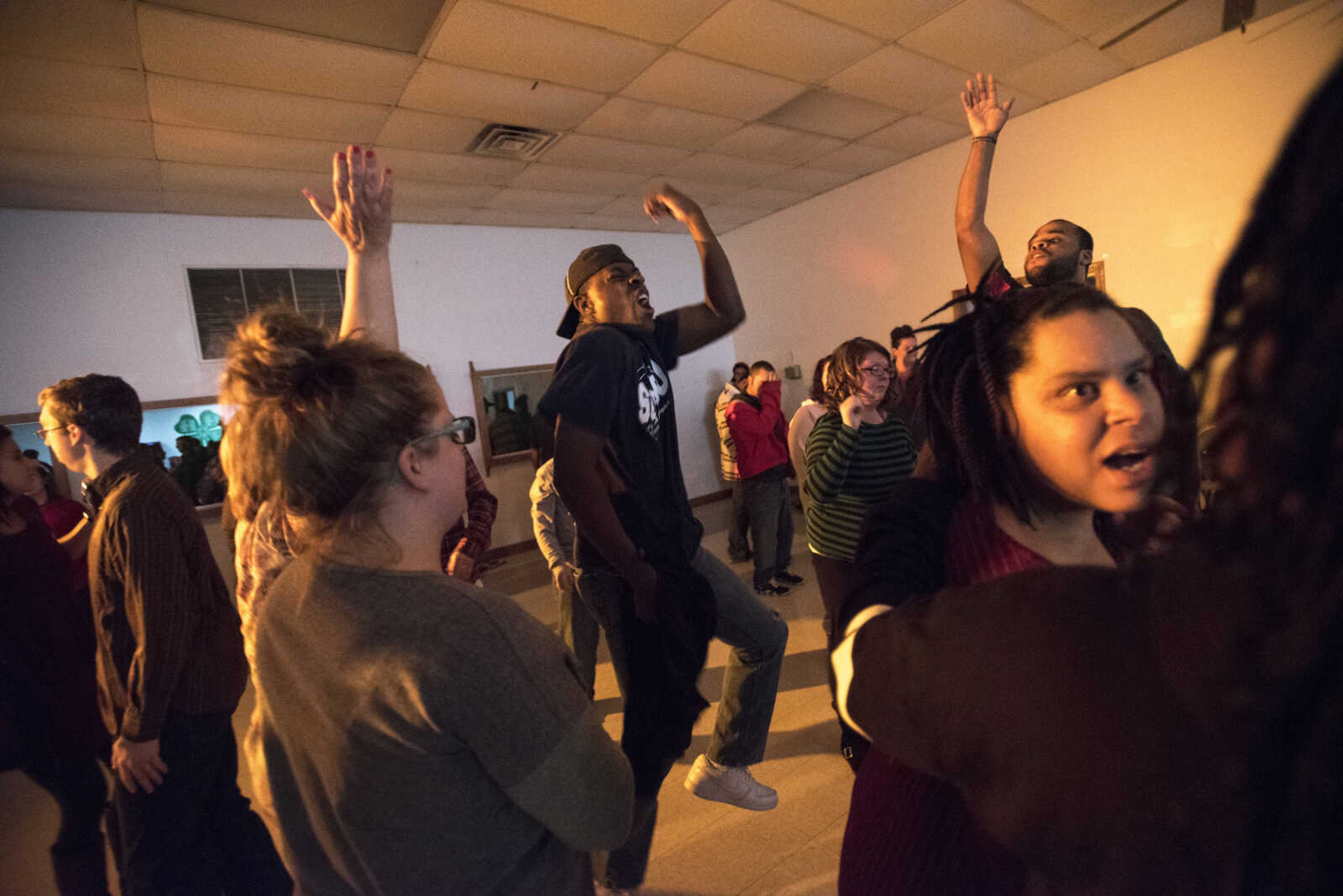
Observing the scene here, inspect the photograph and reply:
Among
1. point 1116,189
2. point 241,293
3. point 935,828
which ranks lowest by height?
point 935,828

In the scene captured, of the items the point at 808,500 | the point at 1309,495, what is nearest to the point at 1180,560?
the point at 1309,495

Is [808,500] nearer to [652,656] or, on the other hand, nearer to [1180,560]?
[652,656]

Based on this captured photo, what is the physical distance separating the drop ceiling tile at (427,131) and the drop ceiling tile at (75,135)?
1319 millimetres

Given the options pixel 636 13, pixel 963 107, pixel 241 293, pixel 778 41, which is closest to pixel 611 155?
pixel 778 41

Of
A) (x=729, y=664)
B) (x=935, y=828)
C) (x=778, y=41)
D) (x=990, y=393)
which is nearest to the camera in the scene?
(x=935, y=828)

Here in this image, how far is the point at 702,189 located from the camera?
20.4 ft

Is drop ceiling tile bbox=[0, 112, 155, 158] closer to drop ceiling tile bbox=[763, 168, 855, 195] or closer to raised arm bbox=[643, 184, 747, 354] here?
raised arm bbox=[643, 184, 747, 354]

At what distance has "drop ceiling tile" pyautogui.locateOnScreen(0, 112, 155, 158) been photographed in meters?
3.58

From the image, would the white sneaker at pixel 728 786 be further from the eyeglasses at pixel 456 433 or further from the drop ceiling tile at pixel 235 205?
the drop ceiling tile at pixel 235 205

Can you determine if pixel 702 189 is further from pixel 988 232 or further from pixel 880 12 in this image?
pixel 988 232

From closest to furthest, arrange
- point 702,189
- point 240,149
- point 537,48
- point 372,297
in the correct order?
point 372,297
point 537,48
point 240,149
point 702,189

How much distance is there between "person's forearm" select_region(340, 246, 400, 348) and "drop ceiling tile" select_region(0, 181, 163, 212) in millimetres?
4776

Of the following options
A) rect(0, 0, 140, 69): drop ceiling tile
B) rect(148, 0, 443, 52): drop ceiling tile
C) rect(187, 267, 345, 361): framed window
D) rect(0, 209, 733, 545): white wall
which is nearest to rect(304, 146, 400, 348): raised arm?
rect(148, 0, 443, 52): drop ceiling tile

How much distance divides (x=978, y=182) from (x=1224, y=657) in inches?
68.7
